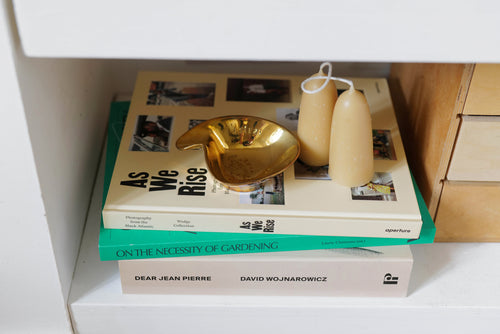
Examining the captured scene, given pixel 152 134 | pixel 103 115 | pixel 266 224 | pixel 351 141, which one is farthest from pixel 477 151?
pixel 103 115

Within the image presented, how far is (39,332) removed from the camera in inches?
26.0

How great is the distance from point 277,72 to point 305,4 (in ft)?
1.57

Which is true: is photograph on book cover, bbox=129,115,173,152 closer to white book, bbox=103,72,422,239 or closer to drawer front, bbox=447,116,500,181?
white book, bbox=103,72,422,239

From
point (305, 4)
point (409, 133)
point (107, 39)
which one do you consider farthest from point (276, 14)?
point (409, 133)

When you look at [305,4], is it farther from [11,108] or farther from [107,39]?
[11,108]

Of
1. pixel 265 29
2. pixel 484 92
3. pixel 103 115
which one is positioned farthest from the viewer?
pixel 103 115

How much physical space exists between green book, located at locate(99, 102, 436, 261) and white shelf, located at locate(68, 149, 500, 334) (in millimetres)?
70

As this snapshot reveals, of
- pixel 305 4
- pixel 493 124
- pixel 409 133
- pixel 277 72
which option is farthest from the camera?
pixel 277 72

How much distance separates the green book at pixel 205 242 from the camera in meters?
0.59

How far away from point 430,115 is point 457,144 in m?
0.07

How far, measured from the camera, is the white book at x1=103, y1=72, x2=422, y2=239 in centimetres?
59

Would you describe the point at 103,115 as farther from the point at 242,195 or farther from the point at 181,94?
the point at 242,195

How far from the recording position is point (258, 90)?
0.77 meters

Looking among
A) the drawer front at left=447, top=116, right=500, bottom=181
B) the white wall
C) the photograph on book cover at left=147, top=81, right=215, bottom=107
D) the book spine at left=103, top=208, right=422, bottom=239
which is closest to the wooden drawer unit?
the drawer front at left=447, top=116, right=500, bottom=181
